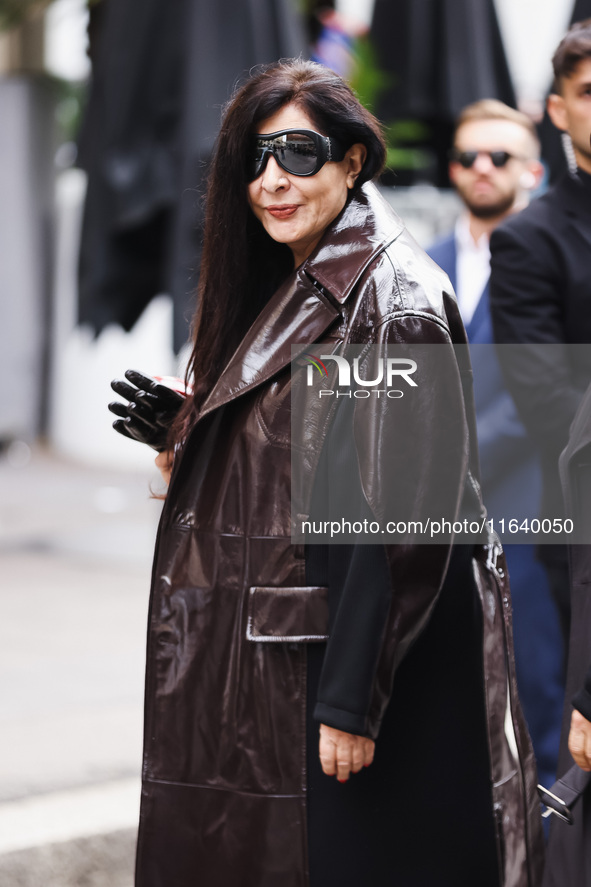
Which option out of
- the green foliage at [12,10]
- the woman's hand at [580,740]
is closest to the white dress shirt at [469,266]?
the woman's hand at [580,740]

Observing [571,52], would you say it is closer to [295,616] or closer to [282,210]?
[282,210]

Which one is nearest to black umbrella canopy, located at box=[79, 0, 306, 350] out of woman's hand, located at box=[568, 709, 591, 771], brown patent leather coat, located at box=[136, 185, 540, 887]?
brown patent leather coat, located at box=[136, 185, 540, 887]

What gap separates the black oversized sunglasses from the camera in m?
2.19

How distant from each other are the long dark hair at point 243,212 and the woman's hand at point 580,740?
2.86 feet

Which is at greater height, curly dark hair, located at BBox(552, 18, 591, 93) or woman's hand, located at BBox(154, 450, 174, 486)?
curly dark hair, located at BBox(552, 18, 591, 93)

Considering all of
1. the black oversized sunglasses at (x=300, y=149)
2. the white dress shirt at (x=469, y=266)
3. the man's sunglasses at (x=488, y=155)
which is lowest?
the black oversized sunglasses at (x=300, y=149)

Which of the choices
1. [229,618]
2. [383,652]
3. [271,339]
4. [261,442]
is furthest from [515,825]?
[271,339]

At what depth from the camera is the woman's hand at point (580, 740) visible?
1936mm

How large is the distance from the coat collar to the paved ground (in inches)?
23.3

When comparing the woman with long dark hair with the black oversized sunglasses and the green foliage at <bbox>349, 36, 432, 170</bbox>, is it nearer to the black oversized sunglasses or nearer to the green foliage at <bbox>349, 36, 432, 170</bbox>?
the black oversized sunglasses

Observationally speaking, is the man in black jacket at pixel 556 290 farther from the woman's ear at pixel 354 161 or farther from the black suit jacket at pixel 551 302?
the woman's ear at pixel 354 161

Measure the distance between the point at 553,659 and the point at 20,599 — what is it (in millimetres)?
2891

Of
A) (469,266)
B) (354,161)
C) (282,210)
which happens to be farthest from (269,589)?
(469,266)

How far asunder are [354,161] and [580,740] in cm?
109
